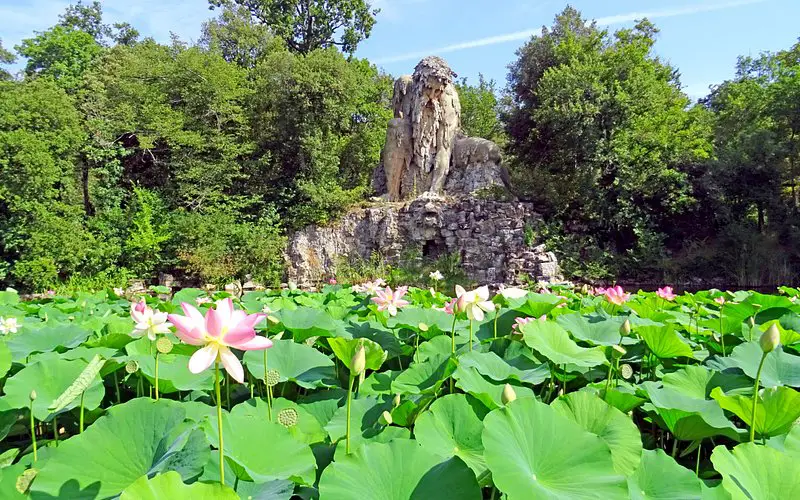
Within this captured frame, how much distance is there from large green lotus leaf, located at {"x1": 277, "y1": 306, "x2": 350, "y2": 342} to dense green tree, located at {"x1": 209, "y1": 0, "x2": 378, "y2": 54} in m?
20.7

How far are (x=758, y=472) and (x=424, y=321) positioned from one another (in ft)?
3.24

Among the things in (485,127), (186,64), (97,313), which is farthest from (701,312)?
(485,127)

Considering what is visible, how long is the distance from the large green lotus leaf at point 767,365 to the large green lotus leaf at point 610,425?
19.9 inches

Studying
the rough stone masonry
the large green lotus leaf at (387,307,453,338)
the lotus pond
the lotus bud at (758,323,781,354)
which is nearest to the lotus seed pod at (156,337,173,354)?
the lotus pond

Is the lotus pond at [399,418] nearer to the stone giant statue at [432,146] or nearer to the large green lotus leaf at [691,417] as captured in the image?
the large green lotus leaf at [691,417]

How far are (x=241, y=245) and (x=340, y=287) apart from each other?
9.23 m

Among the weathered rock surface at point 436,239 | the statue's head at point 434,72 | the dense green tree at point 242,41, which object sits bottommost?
the weathered rock surface at point 436,239

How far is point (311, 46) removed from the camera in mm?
20359

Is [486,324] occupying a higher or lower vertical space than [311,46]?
lower

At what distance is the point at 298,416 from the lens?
0.94 meters

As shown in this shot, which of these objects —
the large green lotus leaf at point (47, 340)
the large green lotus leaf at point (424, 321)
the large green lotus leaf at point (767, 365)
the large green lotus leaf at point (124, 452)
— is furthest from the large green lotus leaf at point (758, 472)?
the large green lotus leaf at point (47, 340)

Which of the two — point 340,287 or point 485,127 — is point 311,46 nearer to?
point 485,127

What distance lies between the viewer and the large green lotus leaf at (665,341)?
122 centimetres

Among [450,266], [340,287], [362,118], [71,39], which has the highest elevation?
[71,39]
